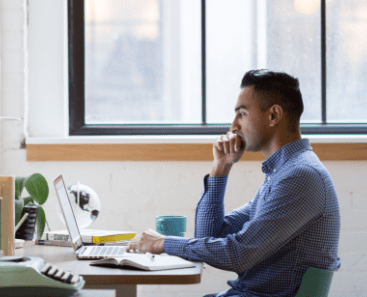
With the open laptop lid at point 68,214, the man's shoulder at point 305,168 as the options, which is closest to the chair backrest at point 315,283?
the man's shoulder at point 305,168

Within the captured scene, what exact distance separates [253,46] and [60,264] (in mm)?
1523

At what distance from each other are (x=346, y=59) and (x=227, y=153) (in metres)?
1.05

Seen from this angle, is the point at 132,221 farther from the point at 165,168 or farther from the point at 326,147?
the point at 326,147

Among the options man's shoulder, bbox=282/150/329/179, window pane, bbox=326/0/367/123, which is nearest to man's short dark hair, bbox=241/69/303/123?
man's shoulder, bbox=282/150/329/179

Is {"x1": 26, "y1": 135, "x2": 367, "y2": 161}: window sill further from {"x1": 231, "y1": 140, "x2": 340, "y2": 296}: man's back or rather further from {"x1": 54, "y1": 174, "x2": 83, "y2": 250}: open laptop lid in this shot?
{"x1": 231, "y1": 140, "x2": 340, "y2": 296}: man's back

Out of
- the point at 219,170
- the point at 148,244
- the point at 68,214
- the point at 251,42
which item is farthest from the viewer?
the point at 251,42

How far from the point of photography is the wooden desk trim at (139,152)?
2119 mm

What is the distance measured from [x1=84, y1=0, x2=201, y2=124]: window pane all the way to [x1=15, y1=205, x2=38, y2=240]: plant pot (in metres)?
0.84

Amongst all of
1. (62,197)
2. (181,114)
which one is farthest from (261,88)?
(181,114)

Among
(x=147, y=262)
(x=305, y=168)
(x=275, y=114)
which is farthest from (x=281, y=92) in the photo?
(x=147, y=262)

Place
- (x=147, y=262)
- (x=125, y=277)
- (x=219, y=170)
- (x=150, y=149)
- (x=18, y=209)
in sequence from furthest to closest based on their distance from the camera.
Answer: (x=150, y=149)
(x=219, y=170)
(x=18, y=209)
(x=147, y=262)
(x=125, y=277)

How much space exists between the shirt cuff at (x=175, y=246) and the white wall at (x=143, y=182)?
0.87 m

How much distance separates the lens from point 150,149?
2133 mm

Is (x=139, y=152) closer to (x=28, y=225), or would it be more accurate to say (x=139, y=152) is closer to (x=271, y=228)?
(x=28, y=225)
